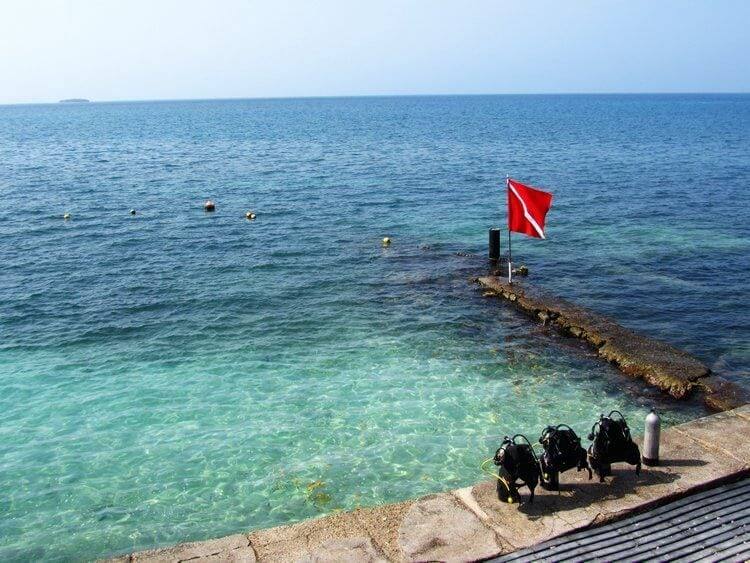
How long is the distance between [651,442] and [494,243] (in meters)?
19.9

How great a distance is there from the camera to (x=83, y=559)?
12.5 m

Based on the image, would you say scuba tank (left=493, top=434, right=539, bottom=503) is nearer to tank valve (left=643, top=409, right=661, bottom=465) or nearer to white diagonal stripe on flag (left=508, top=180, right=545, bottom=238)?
tank valve (left=643, top=409, right=661, bottom=465)

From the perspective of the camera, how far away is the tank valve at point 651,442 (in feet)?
40.3

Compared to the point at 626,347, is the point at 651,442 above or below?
above

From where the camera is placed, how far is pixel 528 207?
2547 cm

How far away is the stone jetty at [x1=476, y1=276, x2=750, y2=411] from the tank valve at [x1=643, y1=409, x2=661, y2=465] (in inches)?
246

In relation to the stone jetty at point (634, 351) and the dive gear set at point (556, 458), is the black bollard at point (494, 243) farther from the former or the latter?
the dive gear set at point (556, 458)

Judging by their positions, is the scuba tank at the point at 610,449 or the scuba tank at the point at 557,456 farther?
the scuba tank at the point at 610,449

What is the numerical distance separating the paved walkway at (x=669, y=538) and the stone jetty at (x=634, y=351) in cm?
704

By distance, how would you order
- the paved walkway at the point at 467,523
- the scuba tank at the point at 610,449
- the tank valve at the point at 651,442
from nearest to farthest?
the paved walkway at the point at 467,523
the scuba tank at the point at 610,449
the tank valve at the point at 651,442

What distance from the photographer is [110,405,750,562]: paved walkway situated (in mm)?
10578

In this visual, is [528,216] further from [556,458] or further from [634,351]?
[556,458]

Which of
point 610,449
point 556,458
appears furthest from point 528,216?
point 556,458

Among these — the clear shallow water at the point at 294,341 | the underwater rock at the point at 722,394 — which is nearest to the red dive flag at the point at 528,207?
the clear shallow water at the point at 294,341
